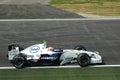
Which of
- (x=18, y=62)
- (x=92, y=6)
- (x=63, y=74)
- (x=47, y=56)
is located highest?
(x=92, y=6)

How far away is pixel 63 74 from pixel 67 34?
1016cm

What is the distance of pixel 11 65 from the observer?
2128 centimetres

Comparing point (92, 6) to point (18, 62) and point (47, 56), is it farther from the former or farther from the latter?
point (18, 62)

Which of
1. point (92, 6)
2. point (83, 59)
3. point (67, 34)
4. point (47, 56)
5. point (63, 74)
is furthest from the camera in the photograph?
point (92, 6)

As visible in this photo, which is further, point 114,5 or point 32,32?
point 114,5

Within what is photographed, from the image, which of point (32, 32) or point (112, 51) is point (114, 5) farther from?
point (112, 51)

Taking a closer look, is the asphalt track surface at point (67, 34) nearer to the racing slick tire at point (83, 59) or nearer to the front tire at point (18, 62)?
the front tire at point (18, 62)

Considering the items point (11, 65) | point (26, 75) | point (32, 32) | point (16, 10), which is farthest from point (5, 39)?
point (16, 10)

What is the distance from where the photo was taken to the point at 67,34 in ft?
94.8

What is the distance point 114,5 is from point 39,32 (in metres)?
15.8

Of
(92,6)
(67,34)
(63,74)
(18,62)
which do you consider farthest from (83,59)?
(92,6)

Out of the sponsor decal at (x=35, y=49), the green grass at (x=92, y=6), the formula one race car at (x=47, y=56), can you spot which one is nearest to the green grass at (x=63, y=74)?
the formula one race car at (x=47, y=56)

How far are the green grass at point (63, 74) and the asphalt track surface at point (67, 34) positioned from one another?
74.9 inches

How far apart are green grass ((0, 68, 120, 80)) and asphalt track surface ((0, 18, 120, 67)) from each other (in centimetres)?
190
